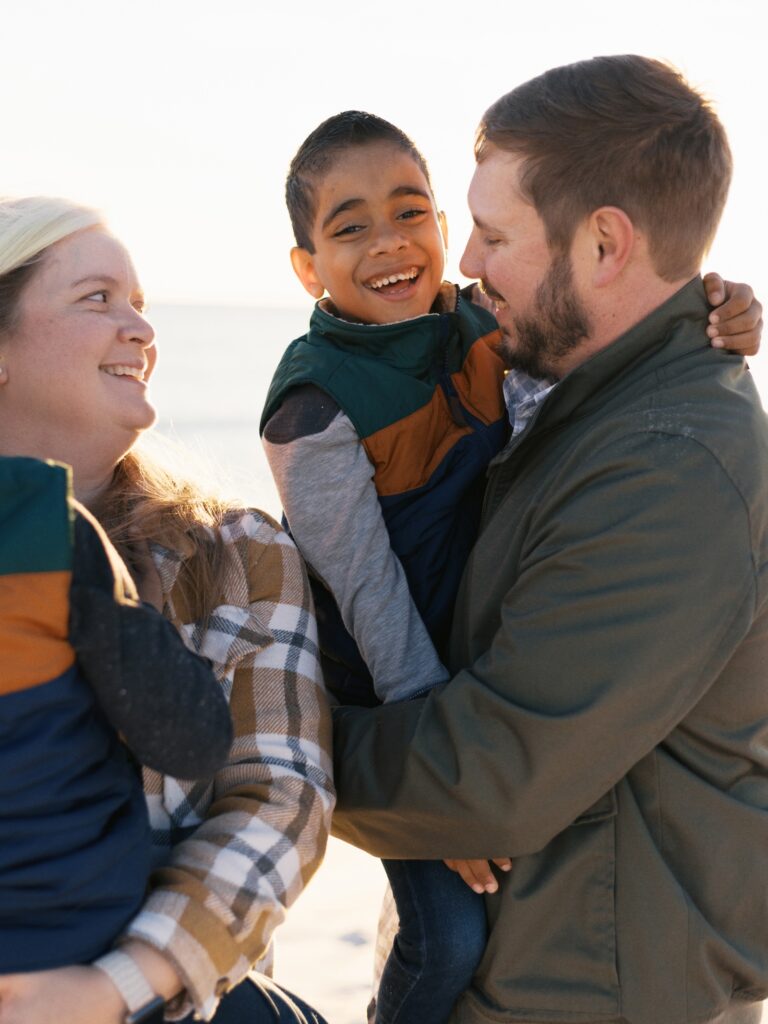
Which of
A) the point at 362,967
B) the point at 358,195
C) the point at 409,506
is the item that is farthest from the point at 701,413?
the point at 362,967

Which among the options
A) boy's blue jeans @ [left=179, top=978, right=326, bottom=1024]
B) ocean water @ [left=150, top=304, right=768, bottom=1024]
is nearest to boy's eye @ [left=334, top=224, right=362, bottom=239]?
ocean water @ [left=150, top=304, right=768, bottom=1024]

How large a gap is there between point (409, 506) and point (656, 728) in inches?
28.4

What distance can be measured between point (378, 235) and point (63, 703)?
1441 mm

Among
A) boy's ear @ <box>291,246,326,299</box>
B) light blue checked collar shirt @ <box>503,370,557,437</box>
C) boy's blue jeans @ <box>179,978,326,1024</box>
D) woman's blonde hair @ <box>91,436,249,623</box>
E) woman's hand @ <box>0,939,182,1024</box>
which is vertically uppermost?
boy's ear @ <box>291,246,326,299</box>

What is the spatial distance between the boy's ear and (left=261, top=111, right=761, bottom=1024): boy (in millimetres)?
34

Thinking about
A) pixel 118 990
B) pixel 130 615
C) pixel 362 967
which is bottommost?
pixel 362 967

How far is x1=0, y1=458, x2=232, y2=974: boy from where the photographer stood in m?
1.54

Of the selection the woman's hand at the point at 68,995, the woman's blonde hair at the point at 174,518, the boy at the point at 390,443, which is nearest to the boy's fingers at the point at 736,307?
the boy at the point at 390,443

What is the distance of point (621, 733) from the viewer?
1979 mm

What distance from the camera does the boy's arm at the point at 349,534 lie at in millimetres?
2336

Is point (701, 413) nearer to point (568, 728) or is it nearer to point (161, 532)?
point (568, 728)

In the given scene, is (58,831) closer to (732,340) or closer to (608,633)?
(608,633)

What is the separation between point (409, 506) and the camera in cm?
248

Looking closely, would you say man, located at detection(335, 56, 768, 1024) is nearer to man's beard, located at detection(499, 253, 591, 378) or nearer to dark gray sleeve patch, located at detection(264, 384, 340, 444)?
Result: man's beard, located at detection(499, 253, 591, 378)
